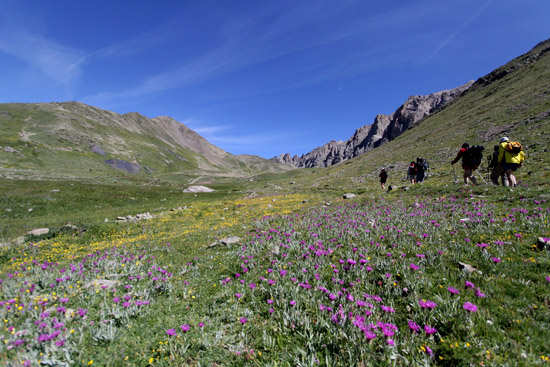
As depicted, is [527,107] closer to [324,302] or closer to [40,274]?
[324,302]

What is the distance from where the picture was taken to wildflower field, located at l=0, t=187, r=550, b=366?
11.0ft

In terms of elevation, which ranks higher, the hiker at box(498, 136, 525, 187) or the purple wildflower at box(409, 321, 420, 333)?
the hiker at box(498, 136, 525, 187)

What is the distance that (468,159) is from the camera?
15.4 m

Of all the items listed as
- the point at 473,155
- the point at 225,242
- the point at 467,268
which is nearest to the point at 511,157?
the point at 473,155

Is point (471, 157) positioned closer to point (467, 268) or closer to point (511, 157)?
point (511, 157)

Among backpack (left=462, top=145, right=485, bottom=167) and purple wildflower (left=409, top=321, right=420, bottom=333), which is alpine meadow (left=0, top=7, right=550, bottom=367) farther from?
backpack (left=462, top=145, right=485, bottom=167)

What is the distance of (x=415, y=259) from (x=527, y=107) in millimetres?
Answer: 64706

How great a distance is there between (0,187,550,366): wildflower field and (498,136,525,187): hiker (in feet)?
21.6

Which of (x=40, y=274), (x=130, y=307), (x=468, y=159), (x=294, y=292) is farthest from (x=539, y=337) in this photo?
(x=468, y=159)

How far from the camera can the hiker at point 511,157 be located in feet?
42.0

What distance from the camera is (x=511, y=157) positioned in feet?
42.7

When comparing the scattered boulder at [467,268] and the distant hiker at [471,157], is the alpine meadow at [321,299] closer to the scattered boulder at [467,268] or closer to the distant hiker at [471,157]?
the scattered boulder at [467,268]

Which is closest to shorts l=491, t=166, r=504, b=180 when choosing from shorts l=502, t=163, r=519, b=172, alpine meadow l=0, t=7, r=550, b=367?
shorts l=502, t=163, r=519, b=172

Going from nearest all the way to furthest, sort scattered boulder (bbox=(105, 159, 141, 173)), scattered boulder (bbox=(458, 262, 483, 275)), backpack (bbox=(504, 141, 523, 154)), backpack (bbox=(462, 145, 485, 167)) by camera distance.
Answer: scattered boulder (bbox=(458, 262, 483, 275)) → backpack (bbox=(504, 141, 523, 154)) → backpack (bbox=(462, 145, 485, 167)) → scattered boulder (bbox=(105, 159, 141, 173))
